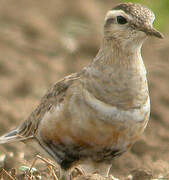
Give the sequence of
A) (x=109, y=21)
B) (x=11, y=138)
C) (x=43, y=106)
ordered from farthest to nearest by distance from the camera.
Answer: (x=11, y=138)
(x=43, y=106)
(x=109, y=21)

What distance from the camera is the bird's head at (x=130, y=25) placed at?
23.3 feet

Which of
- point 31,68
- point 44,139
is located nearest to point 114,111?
point 44,139

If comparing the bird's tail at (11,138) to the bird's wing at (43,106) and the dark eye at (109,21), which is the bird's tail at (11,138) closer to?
the bird's wing at (43,106)

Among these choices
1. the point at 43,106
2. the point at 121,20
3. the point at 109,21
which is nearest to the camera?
the point at 121,20

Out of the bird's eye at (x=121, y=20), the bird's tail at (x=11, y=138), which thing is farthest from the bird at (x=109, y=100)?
the bird's tail at (x=11, y=138)

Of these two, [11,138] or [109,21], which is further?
[11,138]

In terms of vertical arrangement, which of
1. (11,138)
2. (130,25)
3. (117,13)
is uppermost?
(117,13)

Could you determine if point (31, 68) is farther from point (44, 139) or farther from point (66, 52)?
point (44, 139)

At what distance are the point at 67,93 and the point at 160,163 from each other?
229 centimetres

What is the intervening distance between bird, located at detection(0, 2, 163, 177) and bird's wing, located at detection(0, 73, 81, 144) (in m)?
0.05

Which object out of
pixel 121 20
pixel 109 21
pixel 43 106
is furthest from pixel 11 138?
pixel 121 20

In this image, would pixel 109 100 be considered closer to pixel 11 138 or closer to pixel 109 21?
pixel 109 21

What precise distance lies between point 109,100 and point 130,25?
2.46 ft

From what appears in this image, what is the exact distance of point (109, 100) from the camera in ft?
23.4
